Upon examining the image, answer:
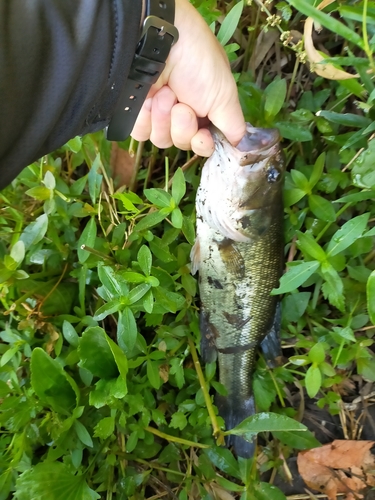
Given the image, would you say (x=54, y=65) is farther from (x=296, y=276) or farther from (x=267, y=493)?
(x=267, y=493)

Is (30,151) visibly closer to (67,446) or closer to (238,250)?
(238,250)

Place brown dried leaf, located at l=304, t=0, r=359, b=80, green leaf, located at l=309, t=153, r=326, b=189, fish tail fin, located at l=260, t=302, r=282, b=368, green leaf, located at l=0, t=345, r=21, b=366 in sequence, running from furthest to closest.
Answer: fish tail fin, located at l=260, t=302, r=282, b=368
green leaf, located at l=0, t=345, r=21, b=366
green leaf, located at l=309, t=153, r=326, b=189
brown dried leaf, located at l=304, t=0, r=359, b=80

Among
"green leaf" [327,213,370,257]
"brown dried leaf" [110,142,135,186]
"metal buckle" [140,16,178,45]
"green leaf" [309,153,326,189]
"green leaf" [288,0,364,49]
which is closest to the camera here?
"metal buckle" [140,16,178,45]

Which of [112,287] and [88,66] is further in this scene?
[112,287]

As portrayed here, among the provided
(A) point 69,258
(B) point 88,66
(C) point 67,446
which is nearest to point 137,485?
(C) point 67,446

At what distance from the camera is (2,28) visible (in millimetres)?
862

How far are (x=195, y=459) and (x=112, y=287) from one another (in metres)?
0.92

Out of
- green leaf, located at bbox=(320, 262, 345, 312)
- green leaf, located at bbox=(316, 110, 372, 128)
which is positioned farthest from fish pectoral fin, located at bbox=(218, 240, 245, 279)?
green leaf, located at bbox=(316, 110, 372, 128)

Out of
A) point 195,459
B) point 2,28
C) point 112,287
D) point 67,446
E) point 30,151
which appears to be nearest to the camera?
point 2,28

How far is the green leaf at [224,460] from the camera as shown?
1.71m

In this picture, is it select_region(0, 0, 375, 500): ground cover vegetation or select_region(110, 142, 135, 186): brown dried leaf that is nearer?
select_region(0, 0, 375, 500): ground cover vegetation

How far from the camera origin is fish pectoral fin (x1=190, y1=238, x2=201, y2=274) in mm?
1590

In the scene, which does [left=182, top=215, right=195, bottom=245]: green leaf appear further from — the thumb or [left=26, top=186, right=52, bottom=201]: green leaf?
[left=26, top=186, right=52, bottom=201]: green leaf

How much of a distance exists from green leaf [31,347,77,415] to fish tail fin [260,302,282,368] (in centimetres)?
79
